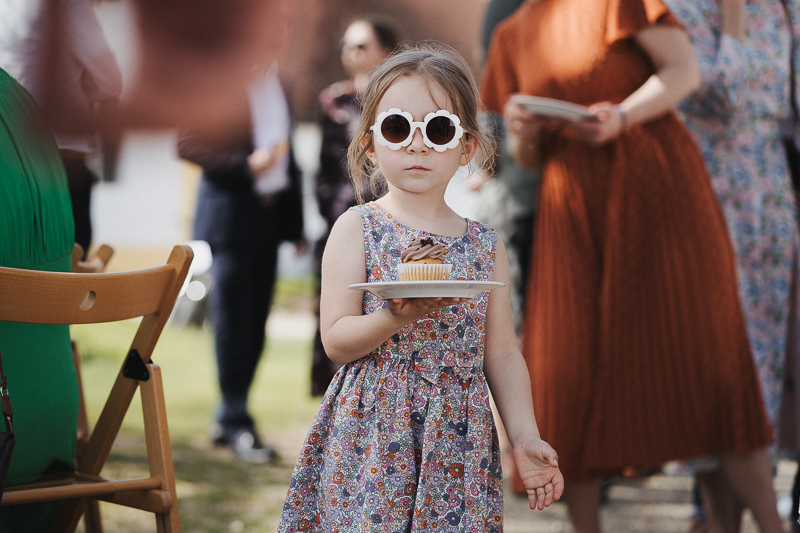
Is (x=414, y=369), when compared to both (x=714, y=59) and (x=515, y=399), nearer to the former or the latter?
(x=515, y=399)

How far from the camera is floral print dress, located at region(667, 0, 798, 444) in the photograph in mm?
2631

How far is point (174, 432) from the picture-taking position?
4.39 meters

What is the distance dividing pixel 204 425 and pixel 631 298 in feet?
9.99

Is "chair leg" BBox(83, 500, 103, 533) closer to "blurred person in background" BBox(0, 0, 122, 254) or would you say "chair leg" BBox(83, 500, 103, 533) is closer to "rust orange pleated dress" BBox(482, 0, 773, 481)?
"blurred person in background" BBox(0, 0, 122, 254)

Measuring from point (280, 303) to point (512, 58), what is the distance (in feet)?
28.6

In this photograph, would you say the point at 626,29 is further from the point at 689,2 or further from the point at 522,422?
the point at 522,422

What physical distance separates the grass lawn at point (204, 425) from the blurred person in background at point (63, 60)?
131 cm

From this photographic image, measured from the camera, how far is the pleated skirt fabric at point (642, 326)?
217cm

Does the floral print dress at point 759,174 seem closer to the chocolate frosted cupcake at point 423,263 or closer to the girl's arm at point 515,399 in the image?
the girl's arm at point 515,399

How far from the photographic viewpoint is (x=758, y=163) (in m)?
2.71

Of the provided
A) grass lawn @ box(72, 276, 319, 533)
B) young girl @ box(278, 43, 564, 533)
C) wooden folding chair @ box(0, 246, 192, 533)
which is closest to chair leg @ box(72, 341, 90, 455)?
wooden folding chair @ box(0, 246, 192, 533)

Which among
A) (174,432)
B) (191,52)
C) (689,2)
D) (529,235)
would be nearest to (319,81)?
(191,52)

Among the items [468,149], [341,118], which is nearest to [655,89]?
[468,149]

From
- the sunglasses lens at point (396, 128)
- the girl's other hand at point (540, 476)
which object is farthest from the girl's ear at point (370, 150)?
the girl's other hand at point (540, 476)
